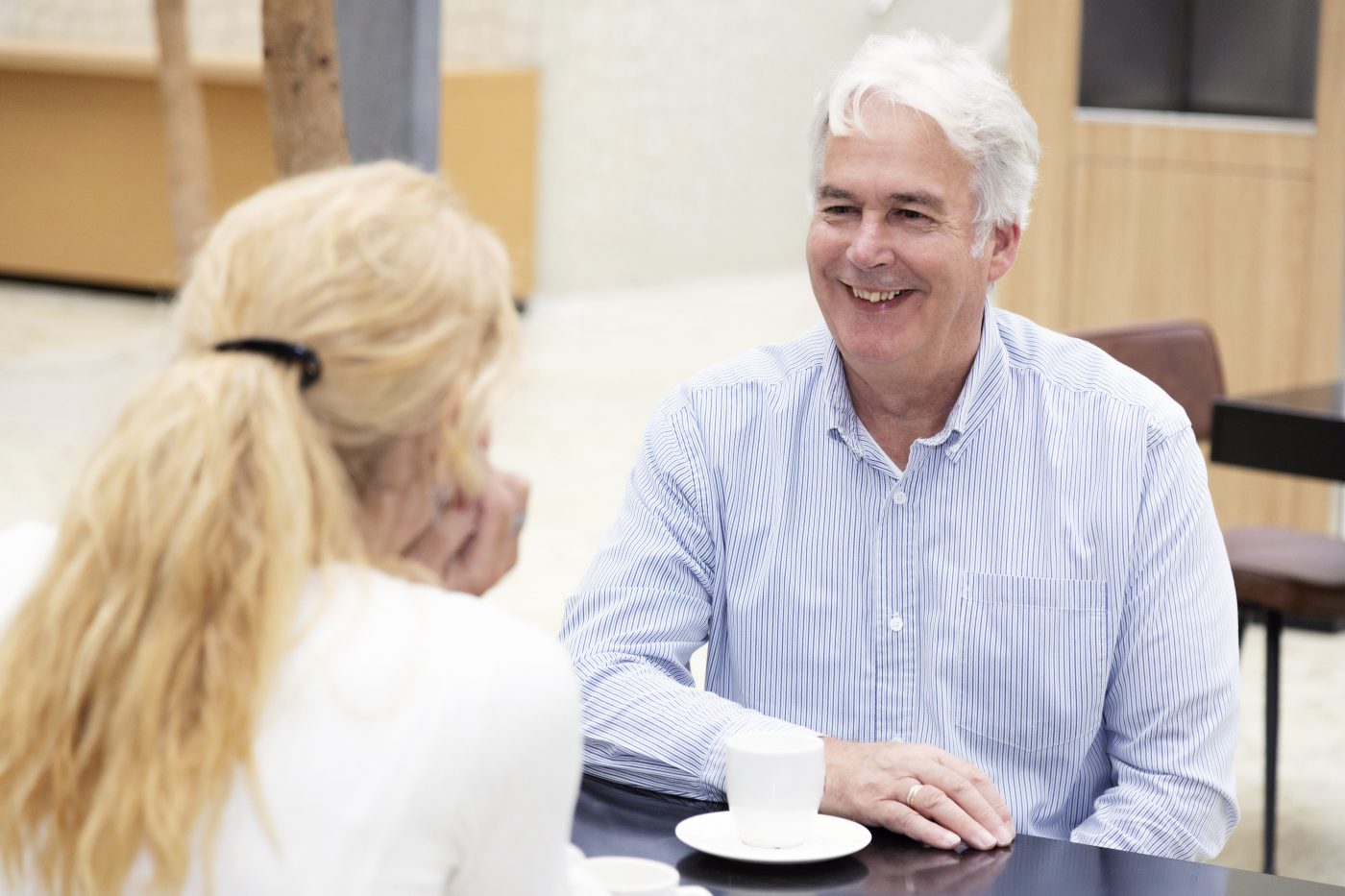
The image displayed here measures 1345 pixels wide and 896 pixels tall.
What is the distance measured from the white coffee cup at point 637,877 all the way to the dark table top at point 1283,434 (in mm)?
2233

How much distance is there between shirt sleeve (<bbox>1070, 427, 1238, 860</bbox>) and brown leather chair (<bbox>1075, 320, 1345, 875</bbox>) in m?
1.49

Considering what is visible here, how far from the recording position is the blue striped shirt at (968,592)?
1.69 m

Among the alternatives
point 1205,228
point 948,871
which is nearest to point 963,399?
point 948,871

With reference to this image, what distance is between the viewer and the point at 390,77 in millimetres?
3629

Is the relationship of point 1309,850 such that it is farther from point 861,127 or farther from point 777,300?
point 777,300

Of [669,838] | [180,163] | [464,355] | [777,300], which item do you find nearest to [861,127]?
[669,838]

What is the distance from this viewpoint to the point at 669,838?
4.54 feet

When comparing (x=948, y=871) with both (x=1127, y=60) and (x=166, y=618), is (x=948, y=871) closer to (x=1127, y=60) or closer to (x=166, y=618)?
(x=166, y=618)

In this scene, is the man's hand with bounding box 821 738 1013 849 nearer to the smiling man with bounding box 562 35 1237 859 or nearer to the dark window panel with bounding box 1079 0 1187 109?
the smiling man with bounding box 562 35 1237 859

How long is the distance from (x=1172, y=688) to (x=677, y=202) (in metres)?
9.19

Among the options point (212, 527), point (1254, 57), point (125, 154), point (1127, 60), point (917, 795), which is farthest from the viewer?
point (125, 154)

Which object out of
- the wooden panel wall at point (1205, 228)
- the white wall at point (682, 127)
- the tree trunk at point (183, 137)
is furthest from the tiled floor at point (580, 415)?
the wooden panel wall at point (1205, 228)

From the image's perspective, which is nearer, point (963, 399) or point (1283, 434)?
point (963, 399)

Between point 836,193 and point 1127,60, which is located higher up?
point 1127,60
